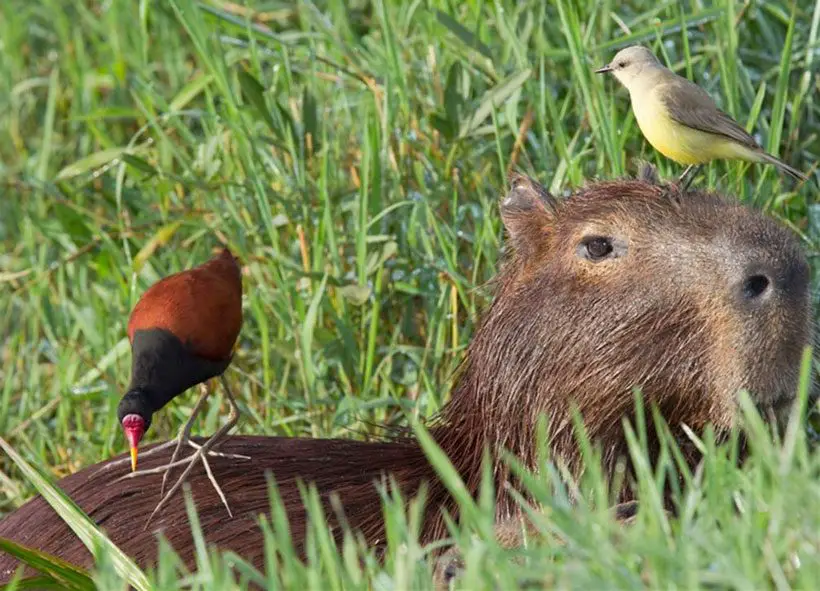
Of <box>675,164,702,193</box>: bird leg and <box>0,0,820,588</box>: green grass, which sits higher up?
<box>675,164,702,193</box>: bird leg

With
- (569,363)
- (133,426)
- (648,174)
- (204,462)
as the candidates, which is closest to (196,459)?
(204,462)

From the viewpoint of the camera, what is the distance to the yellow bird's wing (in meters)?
3.33

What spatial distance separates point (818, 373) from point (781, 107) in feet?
3.70

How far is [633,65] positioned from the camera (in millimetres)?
3504

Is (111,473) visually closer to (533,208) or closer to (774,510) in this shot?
(533,208)

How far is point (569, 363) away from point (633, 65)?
2.60ft

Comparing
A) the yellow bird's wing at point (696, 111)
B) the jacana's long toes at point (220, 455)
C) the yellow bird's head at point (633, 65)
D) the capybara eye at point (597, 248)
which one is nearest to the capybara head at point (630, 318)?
the capybara eye at point (597, 248)

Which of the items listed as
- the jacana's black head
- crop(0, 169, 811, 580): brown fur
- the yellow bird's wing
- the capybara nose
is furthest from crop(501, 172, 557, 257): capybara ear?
the jacana's black head

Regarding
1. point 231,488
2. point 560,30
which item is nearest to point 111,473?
point 231,488

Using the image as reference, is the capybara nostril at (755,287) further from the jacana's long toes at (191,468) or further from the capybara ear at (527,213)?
the jacana's long toes at (191,468)

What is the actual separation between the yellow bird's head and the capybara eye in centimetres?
52

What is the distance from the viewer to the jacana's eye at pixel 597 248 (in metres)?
3.09

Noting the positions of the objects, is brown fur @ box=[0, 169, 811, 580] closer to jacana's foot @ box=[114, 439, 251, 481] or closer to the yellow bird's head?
jacana's foot @ box=[114, 439, 251, 481]

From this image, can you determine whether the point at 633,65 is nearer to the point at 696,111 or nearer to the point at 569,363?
the point at 696,111
